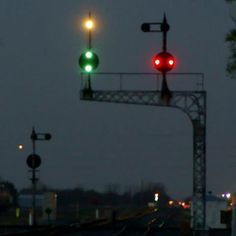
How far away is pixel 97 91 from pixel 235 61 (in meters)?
7.72

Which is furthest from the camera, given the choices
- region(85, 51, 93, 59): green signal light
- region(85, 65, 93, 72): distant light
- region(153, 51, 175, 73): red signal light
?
region(85, 51, 93, 59): green signal light

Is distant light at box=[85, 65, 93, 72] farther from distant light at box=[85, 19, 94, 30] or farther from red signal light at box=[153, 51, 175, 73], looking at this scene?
distant light at box=[85, 19, 94, 30]

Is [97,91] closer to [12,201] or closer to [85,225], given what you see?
[85,225]

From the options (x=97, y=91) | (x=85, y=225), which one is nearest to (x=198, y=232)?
(x=97, y=91)

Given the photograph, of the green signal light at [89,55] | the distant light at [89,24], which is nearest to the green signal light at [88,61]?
the green signal light at [89,55]

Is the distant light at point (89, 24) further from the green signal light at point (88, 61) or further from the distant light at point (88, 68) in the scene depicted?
the distant light at point (88, 68)

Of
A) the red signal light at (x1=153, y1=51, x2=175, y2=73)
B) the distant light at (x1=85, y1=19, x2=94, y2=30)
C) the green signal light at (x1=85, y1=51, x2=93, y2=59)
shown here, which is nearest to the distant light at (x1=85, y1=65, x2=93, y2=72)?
the green signal light at (x1=85, y1=51, x2=93, y2=59)

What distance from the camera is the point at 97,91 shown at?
3111 cm

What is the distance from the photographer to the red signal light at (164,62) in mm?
24641

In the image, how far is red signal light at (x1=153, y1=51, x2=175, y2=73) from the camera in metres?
24.6

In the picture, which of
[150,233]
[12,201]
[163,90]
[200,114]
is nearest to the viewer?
[163,90]

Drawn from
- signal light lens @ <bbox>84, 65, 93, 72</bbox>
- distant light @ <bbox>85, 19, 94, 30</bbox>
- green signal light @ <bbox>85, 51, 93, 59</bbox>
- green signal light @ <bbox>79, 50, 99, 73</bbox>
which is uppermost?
distant light @ <bbox>85, 19, 94, 30</bbox>

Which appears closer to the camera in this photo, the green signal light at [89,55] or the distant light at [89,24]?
the green signal light at [89,55]

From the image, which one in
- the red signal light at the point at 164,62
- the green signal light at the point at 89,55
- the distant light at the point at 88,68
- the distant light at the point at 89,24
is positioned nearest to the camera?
the red signal light at the point at 164,62
